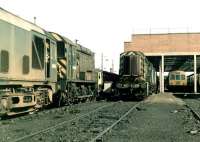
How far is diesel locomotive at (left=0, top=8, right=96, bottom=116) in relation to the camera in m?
14.3

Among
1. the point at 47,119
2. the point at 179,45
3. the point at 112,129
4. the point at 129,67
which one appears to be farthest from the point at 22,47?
the point at 179,45

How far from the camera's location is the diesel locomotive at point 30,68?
14.3 metres

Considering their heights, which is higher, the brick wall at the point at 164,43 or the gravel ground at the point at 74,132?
the brick wall at the point at 164,43

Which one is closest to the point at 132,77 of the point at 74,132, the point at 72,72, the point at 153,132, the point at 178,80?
the point at 72,72

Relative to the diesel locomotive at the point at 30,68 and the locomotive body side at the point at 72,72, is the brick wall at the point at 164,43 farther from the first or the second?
the diesel locomotive at the point at 30,68

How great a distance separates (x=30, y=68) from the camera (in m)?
16.6

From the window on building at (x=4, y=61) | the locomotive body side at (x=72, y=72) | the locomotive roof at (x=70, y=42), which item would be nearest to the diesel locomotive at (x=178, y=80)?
the locomotive roof at (x=70, y=42)

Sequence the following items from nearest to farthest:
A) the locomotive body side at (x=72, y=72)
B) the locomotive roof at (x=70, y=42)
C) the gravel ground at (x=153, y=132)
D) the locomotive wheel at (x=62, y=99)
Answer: the gravel ground at (x=153, y=132), the locomotive wheel at (x=62, y=99), the locomotive body side at (x=72, y=72), the locomotive roof at (x=70, y=42)

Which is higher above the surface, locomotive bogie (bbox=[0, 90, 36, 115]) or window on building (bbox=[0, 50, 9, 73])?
window on building (bbox=[0, 50, 9, 73])

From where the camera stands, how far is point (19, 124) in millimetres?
13836

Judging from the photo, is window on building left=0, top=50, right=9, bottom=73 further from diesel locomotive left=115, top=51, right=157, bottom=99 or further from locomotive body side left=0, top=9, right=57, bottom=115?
diesel locomotive left=115, top=51, right=157, bottom=99

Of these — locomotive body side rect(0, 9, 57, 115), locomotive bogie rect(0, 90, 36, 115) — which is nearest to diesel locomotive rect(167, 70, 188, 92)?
locomotive body side rect(0, 9, 57, 115)

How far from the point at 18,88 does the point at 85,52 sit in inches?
555

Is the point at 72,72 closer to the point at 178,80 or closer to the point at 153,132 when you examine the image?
the point at 153,132
